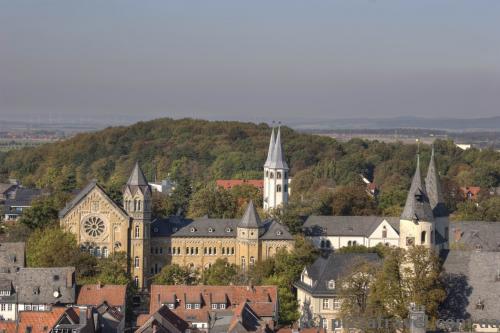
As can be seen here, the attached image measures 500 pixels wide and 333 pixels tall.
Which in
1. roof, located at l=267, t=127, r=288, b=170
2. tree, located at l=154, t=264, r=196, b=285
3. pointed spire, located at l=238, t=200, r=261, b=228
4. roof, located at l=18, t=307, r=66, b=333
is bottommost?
tree, located at l=154, t=264, r=196, b=285

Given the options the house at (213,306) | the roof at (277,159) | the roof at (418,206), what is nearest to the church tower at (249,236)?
the house at (213,306)

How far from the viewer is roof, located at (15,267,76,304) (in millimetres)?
85938

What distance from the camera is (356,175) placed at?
177500 millimetres

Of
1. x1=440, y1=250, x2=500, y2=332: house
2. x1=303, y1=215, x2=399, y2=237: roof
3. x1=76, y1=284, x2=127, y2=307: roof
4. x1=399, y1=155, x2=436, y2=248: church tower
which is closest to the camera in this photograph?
x1=440, y1=250, x2=500, y2=332: house

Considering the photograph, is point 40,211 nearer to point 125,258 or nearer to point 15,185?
point 125,258

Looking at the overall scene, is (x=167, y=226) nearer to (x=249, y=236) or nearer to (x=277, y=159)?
(x=249, y=236)

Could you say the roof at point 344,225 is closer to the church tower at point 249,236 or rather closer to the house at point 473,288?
the church tower at point 249,236

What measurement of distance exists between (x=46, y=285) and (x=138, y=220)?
72.1ft

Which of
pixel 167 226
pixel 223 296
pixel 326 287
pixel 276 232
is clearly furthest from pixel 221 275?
pixel 223 296

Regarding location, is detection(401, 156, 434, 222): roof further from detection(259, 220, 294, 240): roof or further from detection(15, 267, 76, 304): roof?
detection(259, 220, 294, 240): roof

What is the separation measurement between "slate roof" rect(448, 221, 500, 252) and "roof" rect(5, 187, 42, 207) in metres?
60.7

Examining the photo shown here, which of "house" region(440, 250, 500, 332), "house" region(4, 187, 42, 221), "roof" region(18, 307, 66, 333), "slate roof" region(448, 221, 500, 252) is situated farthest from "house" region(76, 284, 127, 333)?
"house" region(4, 187, 42, 221)

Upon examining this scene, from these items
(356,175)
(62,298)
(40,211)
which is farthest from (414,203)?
(356,175)

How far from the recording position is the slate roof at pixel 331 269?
3465 inches
